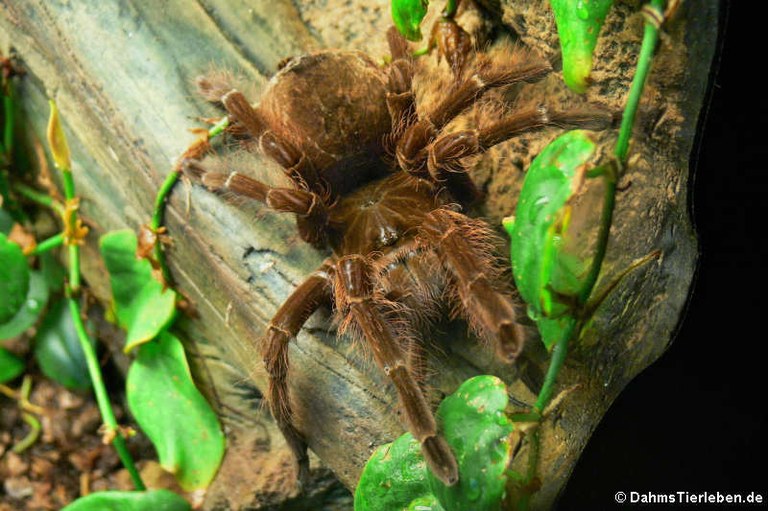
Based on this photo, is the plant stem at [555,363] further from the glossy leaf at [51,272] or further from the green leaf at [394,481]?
the glossy leaf at [51,272]

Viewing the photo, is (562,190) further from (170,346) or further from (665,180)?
(170,346)

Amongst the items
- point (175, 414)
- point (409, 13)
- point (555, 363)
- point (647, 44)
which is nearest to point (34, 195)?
point (175, 414)

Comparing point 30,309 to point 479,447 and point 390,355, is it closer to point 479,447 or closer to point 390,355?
point 390,355

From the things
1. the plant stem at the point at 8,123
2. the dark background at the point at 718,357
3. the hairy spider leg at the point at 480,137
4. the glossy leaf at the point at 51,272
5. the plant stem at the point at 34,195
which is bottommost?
the dark background at the point at 718,357

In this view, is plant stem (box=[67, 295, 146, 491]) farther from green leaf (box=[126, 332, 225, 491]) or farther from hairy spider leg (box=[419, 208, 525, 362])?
hairy spider leg (box=[419, 208, 525, 362])

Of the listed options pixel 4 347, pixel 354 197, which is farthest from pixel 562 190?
pixel 4 347

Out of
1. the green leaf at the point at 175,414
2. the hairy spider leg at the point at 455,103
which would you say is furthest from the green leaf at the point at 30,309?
the hairy spider leg at the point at 455,103
